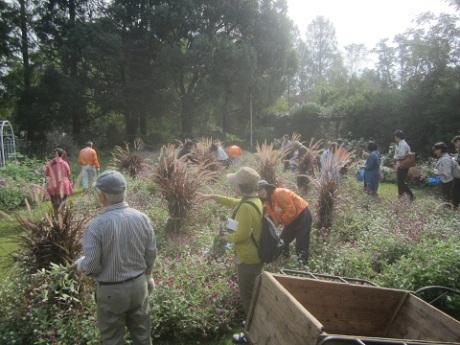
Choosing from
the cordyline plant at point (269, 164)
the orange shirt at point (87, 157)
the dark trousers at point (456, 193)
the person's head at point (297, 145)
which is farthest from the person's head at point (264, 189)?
the orange shirt at point (87, 157)

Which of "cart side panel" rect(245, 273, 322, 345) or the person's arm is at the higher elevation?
the person's arm

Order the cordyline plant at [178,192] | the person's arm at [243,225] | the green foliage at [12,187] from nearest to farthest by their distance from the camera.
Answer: the person's arm at [243,225] < the cordyline plant at [178,192] < the green foliage at [12,187]

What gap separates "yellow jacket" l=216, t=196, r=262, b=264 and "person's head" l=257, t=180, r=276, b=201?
0.67 meters

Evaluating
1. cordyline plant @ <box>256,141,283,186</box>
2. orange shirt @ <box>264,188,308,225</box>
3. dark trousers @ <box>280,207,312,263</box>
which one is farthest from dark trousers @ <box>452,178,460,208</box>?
orange shirt @ <box>264,188,308,225</box>

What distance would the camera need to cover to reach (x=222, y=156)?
1154 cm

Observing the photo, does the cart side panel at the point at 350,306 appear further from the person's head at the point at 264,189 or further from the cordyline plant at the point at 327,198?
the cordyline plant at the point at 327,198

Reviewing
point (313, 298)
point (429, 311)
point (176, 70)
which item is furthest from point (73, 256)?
point (176, 70)

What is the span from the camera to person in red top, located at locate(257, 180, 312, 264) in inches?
191

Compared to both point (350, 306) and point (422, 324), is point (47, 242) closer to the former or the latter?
point (350, 306)

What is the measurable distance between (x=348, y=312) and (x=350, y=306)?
51 mm

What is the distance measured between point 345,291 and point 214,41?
25.9m

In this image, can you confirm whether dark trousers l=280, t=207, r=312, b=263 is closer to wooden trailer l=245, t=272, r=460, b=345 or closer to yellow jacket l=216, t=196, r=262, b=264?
yellow jacket l=216, t=196, r=262, b=264

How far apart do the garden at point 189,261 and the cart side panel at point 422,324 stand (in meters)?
1.37

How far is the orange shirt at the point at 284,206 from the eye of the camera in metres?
4.83
